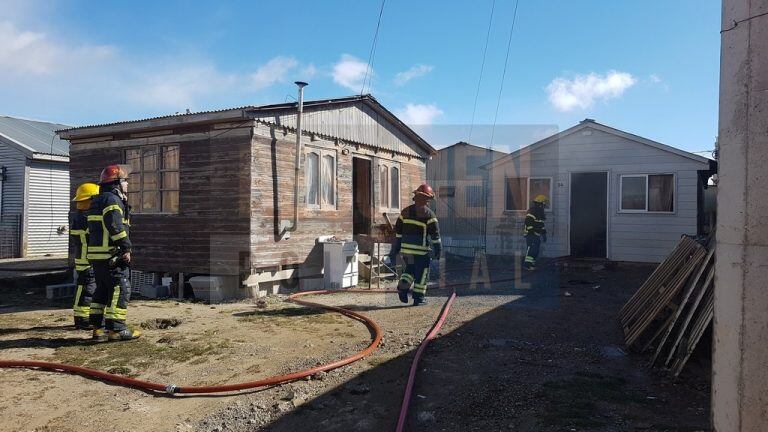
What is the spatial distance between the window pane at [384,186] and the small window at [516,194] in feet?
12.6

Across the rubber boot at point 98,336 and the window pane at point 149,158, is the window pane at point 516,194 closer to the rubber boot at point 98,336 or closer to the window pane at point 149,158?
the window pane at point 149,158

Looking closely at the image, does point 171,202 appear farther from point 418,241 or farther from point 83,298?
point 418,241

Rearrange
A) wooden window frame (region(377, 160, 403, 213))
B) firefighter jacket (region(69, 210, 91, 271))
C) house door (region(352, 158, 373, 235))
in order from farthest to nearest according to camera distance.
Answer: wooden window frame (region(377, 160, 403, 213)) < house door (region(352, 158, 373, 235)) < firefighter jacket (region(69, 210, 91, 271))

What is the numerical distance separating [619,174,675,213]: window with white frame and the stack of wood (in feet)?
22.6

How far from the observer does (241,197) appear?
9.64m

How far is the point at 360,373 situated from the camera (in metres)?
5.03

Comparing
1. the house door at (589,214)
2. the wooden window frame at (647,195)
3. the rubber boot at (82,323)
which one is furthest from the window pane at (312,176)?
the wooden window frame at (647,195)

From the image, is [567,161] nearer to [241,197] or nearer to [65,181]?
[241,197]

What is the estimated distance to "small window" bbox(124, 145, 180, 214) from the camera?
34.6 feet

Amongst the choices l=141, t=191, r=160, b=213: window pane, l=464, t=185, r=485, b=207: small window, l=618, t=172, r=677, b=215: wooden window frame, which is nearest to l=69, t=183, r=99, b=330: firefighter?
l=141, t=191, r=160, b=213: window pane

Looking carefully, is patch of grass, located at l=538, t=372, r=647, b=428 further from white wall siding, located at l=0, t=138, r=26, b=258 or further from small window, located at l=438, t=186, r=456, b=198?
white wall siding, located at l=0, t=138, r=26, b=258

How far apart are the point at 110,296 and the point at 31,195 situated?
15087mm

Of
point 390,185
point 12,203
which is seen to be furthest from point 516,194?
point 12,203

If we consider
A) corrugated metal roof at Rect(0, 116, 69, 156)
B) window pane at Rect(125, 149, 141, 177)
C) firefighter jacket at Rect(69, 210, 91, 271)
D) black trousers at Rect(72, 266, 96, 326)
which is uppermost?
corrugated metal roof at Rect(0, 116, 69, 156)
